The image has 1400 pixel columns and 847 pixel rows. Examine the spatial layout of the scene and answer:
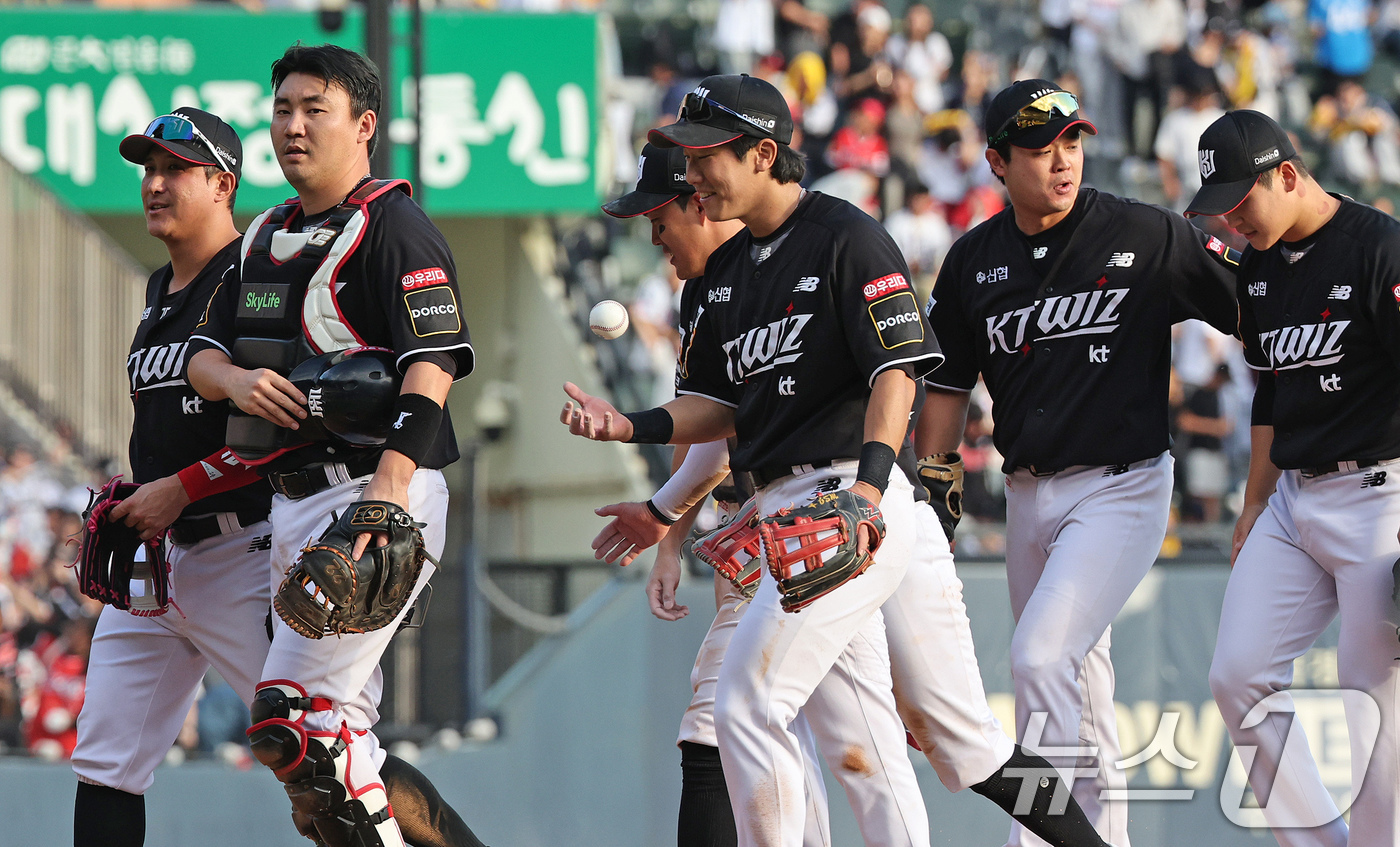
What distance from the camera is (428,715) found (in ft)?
25.5

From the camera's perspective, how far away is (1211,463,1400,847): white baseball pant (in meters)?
4.61

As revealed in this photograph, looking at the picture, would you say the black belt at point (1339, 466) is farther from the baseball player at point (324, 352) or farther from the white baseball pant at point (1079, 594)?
the baseball player at point (324, 352)

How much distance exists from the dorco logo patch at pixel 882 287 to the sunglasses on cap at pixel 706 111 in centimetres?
52

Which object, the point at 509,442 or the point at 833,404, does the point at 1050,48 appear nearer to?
the point at 509,442

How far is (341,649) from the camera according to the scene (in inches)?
161

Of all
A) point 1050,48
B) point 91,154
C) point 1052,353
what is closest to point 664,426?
point 1052,353

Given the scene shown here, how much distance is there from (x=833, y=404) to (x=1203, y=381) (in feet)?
27.5

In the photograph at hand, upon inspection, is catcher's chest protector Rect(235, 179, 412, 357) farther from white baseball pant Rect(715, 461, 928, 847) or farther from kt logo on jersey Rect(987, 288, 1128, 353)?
kt logo on jersey Rect(987, 288, 1128, 353)

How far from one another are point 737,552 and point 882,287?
873 mm

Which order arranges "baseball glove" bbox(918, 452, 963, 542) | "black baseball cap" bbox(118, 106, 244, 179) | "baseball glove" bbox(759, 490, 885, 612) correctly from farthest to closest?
"baseball glove" bbox(918, 452, 963, 542) → "black baseball cap" bbox(118, 106, 244, 179) → "baseball glove" bbox(759, 490, 885, 612)

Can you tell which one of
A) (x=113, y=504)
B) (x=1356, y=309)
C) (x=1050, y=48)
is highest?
(x=1050, y=48)

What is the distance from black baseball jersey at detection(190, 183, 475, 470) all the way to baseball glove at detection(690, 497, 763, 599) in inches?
31.6

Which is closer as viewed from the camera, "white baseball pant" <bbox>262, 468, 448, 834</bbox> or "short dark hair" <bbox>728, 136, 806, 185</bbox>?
"white baseball pant" <bbox>262, 468, 448, 834</bbox>

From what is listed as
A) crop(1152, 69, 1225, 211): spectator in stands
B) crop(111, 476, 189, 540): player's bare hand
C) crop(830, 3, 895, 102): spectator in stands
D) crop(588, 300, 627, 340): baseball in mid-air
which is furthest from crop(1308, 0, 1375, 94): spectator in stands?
crop(111, 476, 189, 540): player's bare hand
